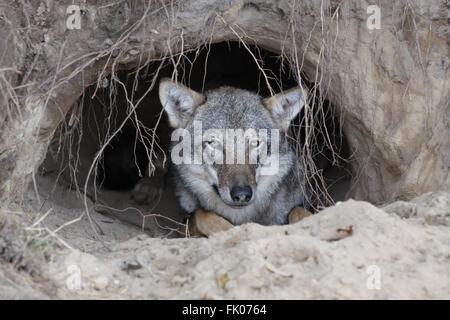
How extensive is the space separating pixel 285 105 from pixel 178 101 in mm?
1019

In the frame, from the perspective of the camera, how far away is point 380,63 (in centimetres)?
542

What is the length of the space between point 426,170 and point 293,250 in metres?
2.16

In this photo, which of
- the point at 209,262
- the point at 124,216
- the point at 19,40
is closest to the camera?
the point at 209,262

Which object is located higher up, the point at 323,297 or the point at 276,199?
the point at 323,297

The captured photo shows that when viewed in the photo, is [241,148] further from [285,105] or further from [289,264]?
[289,264]

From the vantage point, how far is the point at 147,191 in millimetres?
7703

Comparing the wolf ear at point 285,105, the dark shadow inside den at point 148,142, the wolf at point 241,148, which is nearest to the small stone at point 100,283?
the wolf at point 241,148

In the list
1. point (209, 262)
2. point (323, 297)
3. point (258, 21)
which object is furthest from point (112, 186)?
point (323, 297)

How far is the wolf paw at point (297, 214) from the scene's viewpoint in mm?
6410

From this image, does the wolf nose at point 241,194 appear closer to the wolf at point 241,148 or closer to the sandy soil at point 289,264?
the wolf at point 241,148

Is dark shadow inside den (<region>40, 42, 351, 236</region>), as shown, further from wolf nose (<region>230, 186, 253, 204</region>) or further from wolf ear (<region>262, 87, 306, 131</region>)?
wolf nose (<region>230, 186, 253, 204</region>)

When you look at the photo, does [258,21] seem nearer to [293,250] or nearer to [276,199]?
[276,199]

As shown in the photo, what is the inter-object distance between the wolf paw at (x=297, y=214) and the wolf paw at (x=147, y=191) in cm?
192

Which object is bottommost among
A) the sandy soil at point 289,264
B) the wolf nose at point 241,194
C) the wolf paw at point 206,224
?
the wolf paw at point 206,224
